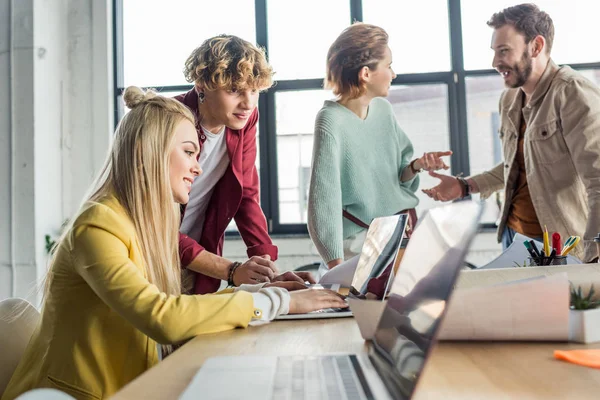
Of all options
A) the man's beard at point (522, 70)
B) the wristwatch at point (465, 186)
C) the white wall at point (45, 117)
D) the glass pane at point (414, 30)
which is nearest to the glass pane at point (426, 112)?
the glass pane at point (414, 30)

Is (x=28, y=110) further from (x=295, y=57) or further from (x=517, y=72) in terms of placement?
(x=517, y=72)

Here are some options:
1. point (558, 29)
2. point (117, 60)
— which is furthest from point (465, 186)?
point (117, 60)

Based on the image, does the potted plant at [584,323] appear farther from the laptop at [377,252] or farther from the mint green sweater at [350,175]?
the mint green sweater at [350,175]

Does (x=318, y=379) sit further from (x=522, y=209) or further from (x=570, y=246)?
(x=522, y=209)

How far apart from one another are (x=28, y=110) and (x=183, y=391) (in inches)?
146

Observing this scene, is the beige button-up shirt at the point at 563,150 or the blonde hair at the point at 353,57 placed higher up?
the blonde hair at the point at 353,57

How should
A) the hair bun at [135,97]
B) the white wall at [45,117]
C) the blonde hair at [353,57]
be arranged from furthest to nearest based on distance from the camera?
the white wall at [45,117]
the blonde hair at [353,57]
the hair bun at [135,97]

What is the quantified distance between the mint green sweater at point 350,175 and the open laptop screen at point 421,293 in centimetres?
110

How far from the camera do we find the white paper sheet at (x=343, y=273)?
1.29 metres

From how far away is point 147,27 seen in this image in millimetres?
4578

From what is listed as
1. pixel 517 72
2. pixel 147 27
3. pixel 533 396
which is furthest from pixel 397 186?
pixel 147 27

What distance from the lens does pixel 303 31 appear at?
4.48m

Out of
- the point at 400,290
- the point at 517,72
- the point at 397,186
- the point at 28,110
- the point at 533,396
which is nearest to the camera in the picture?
the point at 533,396

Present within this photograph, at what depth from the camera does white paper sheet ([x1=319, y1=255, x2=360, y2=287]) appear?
4.25ft
